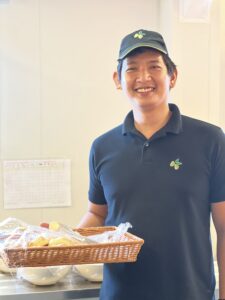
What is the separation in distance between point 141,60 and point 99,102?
971 mm

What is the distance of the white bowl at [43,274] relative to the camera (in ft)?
4.27

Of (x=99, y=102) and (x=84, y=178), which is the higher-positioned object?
(x=99, y=102)

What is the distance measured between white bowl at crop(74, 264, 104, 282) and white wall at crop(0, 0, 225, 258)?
792 millimetres

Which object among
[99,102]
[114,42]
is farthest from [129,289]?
[114,42]

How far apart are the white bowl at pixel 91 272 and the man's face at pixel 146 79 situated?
514mm

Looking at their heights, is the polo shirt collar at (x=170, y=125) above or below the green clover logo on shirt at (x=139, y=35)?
below

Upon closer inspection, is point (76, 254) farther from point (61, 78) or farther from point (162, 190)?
point (61, 78)

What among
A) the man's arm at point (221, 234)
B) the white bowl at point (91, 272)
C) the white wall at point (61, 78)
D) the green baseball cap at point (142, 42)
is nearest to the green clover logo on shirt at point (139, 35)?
the green baseball cap at point (142, 42)

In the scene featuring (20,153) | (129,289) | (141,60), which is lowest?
(129,289)

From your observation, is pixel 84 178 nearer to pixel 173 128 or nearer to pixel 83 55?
pixel 83 55

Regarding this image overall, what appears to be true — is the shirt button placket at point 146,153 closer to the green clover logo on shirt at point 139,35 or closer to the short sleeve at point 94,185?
the short sleeve at point 94,185

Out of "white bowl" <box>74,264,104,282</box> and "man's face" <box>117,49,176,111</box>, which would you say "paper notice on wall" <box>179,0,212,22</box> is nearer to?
"man's face" <box>117,49,176,111</box>

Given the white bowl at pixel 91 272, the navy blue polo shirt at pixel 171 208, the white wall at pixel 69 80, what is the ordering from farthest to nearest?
the white wall at pixel 69 80, the white bowl at pixel 91 272, the navy blue polo shirt at pixel 171 208

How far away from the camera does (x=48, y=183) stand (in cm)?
210
